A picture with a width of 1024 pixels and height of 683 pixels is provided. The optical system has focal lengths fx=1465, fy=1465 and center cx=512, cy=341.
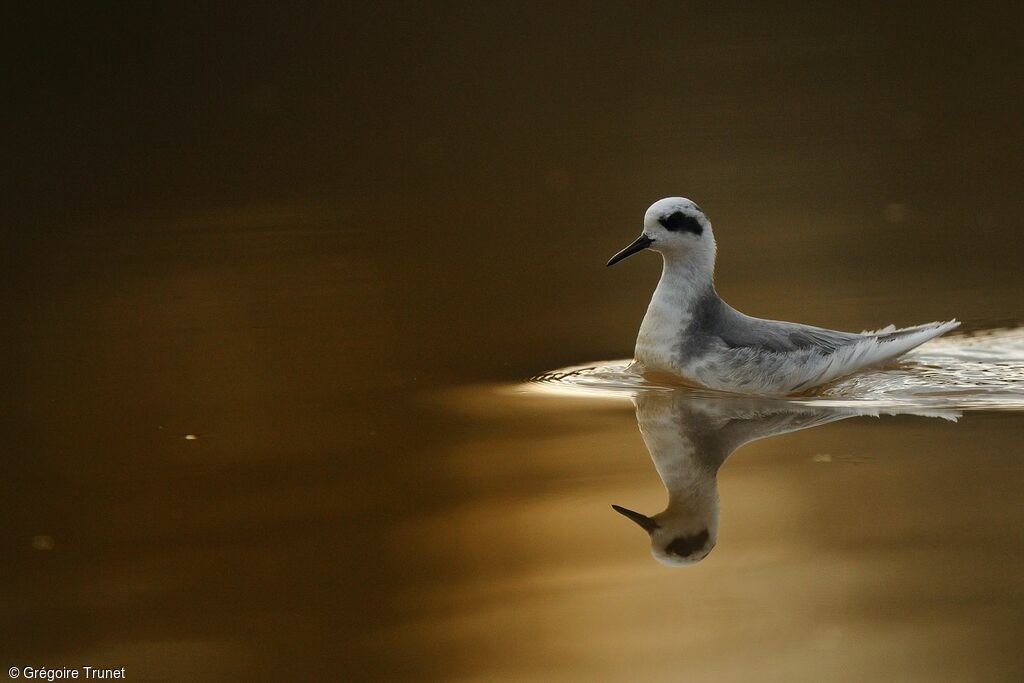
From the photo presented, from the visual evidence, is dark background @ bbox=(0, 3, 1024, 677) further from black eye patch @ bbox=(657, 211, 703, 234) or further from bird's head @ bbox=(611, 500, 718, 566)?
bird's head @ bbox=(611, 500, 718, 566)

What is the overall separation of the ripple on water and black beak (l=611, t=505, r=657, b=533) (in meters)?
1.87

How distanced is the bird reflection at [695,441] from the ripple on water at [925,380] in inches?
7.7

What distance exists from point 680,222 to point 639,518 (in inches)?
108

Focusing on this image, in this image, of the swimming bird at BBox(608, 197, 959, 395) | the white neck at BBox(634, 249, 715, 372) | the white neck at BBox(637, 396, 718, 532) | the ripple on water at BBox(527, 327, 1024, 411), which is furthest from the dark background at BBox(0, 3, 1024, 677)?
the white neck at BBox(637, 396, 718, 532)

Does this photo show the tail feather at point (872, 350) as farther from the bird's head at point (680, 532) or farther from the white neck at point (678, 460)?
the bird's head at point (680, 532)

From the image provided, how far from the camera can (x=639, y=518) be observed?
20.9 ft

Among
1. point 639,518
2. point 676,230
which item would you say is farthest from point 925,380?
point 639,518

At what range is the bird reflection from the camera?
242 inches

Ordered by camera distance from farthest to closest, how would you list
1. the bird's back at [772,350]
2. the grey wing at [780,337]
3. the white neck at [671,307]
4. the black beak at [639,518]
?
the white neck at [671,307] < the grey wing at [780,337] < the bird's back at [772,350] < the black beak at [639,518]

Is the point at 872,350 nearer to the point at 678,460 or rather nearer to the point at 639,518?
the point at 678,460

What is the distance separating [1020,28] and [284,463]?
17762 millimetres

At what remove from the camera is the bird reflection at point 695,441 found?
20.1 ft

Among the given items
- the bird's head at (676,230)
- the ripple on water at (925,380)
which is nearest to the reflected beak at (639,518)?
the ripple on water at (925,380)

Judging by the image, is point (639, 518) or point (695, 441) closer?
point (639, 518)
